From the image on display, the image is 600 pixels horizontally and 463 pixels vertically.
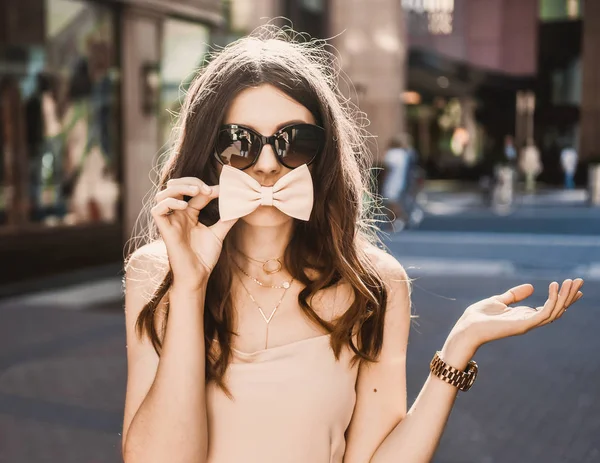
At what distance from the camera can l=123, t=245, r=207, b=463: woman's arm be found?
1.82 meters

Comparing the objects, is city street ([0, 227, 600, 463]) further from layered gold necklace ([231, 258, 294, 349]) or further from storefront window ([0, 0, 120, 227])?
storefront window ([0, 0, 120, 227])

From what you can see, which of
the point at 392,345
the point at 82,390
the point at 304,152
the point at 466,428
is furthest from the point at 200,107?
the point at 82,390

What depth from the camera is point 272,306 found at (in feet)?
6.80

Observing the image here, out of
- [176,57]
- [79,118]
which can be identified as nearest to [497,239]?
[176,57]

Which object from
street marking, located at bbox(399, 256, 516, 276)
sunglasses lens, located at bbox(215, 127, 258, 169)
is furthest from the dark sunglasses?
street marking, located at bbox(399, 256, 516, 276)

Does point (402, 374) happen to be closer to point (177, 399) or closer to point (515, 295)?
point (515, 295)

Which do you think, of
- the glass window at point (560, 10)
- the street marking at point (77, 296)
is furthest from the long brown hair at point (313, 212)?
the glass window at point (560, 10)

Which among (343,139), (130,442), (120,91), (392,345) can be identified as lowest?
(130,442)

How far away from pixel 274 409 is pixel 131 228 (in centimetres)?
1130

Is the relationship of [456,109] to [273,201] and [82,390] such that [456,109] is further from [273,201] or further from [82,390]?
[273,201]

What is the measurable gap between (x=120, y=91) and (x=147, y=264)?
11.1 metres

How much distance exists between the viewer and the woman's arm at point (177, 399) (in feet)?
5.97

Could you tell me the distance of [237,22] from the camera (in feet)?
55.8

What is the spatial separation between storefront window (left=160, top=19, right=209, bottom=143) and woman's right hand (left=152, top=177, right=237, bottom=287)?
1185cm
